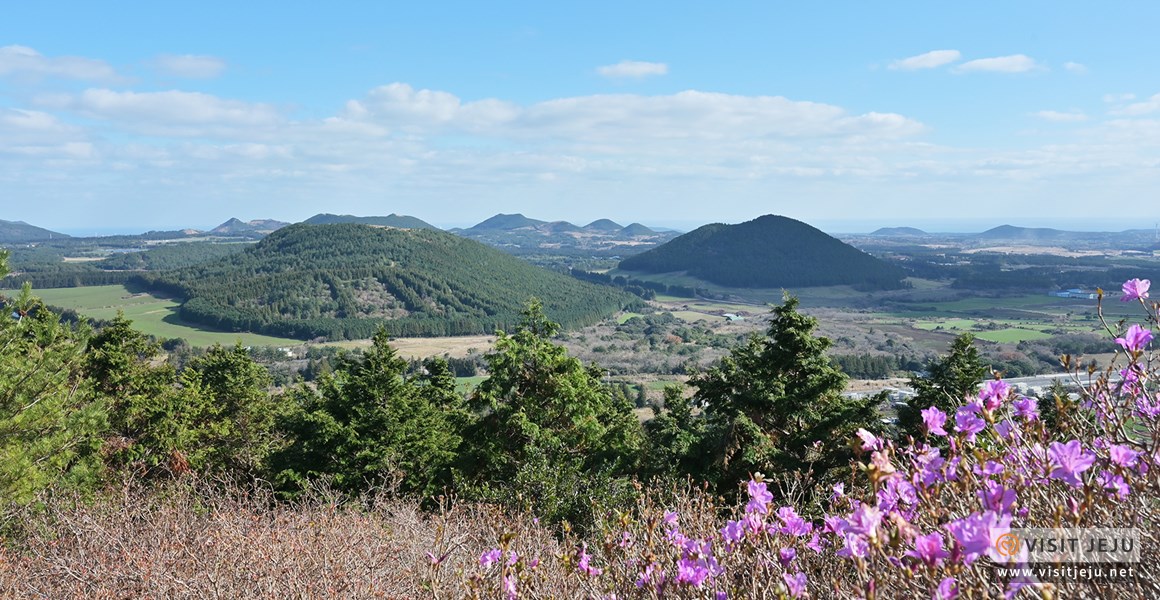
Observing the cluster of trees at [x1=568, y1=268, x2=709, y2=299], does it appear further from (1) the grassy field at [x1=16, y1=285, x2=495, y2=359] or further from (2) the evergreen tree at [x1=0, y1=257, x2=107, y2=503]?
(2) the evergreen tree at [x1=0, y1=257, x2=107, y2=503]

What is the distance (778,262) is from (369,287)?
109569 millimetres

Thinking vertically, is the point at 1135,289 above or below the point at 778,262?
above

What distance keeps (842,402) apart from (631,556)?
11.7m

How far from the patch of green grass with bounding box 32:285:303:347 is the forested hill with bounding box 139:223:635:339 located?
3893mm

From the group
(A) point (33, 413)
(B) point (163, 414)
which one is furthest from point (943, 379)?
(B) point (163, 414)

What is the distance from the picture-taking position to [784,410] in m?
13.9

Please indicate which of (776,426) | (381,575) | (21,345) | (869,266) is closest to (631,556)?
(381,575)

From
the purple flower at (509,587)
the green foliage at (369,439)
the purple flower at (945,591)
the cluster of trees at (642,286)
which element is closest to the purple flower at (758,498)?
the purple flower at (945,591)

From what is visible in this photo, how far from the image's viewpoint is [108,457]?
1670 cm

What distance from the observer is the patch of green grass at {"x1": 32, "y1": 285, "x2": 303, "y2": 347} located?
278ft

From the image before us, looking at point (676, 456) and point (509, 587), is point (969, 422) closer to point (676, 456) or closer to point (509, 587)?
point (509, 587)

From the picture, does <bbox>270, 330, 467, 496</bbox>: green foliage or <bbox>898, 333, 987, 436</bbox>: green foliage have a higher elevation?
<bbox>898, 333, 987, 436</bbox>: green foliage

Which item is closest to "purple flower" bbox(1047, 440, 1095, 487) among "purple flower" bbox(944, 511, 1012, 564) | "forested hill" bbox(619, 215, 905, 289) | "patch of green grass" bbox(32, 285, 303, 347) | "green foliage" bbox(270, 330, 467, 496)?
"purple flower" bbox(944, 511, 1012, 564)

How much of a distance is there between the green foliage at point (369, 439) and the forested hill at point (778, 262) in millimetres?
146156
